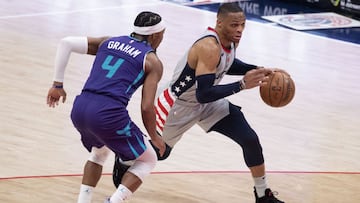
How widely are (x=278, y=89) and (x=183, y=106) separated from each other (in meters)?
0.84

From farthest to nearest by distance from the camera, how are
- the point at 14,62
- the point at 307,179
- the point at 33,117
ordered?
the point at 14,62
the point at 33,117
the point at 307,179

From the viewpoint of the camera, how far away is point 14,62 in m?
12.5

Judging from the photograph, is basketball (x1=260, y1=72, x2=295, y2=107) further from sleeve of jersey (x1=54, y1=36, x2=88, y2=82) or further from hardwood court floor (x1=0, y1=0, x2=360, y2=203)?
sleeve of jersey (x1=54, y1=36, x2=88, y2=82)

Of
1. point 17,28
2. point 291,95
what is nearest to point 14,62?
point 17,28

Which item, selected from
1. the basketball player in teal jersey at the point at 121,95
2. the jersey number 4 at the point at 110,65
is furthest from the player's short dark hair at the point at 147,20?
the jersey number 4 at the point at 110,65

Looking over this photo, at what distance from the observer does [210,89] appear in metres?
7.34

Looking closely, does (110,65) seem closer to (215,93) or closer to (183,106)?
(215,93)

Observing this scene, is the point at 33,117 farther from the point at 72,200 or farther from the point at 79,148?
the point at 72,200

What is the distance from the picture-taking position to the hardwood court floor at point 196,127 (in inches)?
328

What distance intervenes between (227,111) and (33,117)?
3.07m

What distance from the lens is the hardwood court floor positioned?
328 inches

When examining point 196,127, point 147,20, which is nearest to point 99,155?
point 147,20

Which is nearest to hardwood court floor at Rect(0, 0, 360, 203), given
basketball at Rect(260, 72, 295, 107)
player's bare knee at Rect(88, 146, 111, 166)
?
player's bare knee at Rect(88, 146, 111, 166)

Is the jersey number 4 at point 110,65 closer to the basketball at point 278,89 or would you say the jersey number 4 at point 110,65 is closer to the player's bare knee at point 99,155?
the player's bare knee at point 99,155
